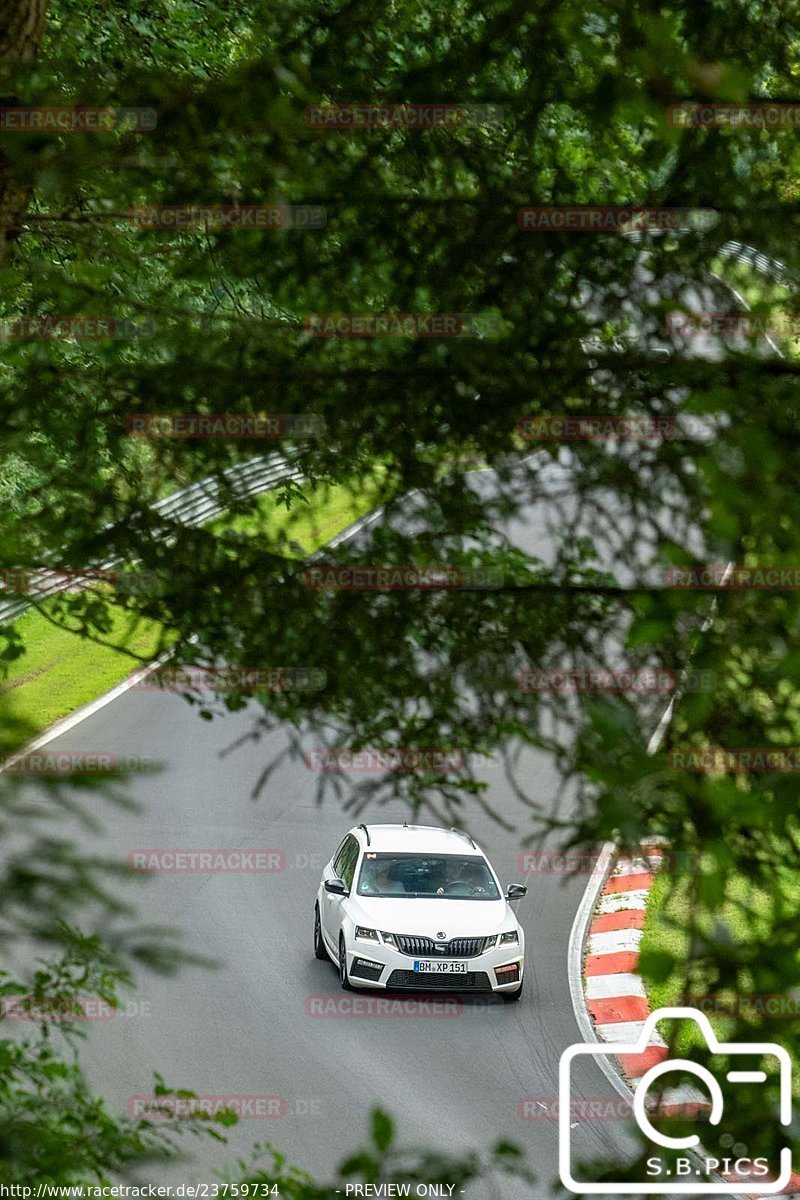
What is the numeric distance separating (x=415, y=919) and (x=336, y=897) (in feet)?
2.53

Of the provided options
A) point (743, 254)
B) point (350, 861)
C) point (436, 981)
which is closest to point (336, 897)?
point (350, 861)

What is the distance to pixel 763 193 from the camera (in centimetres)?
359

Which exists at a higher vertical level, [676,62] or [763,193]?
[676,62]

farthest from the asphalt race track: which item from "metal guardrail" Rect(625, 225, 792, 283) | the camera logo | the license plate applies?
"metal guardrail" Rect(625, 225, 792, 283)


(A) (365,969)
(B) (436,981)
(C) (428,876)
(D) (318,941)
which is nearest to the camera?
(A) (365,969)

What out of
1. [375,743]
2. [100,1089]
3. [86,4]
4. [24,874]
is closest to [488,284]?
[375,743]

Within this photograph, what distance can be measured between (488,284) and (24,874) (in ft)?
6.74

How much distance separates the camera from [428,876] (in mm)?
12438

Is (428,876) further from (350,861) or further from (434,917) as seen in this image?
(350,861)

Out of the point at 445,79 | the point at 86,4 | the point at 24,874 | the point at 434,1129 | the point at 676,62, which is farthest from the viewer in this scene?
the point at 434,1129

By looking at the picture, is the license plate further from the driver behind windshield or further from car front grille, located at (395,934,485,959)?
the driver behind windshield

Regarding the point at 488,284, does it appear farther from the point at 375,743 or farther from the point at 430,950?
the point at 430,950

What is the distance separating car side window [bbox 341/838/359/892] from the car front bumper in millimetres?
579

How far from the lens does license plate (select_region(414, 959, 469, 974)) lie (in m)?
11.9
